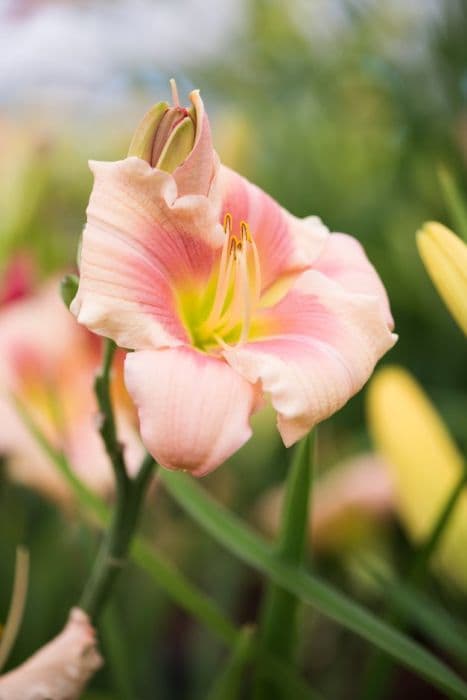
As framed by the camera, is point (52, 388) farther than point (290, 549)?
Yes

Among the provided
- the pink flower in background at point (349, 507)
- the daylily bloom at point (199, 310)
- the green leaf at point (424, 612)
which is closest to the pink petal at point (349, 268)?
the daylily bloom at point (199, 310)

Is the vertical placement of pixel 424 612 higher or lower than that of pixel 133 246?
lower

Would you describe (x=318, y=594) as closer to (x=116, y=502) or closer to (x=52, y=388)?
(x=116, y=502)

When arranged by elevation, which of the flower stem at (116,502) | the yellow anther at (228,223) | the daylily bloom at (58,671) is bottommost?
the daylily bloom at (58,671)

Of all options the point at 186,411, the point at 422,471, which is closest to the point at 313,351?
the point at 186,411

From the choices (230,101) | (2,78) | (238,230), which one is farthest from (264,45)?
(238,230)

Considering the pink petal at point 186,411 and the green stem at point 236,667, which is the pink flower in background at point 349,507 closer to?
the green stem at point 236,667
